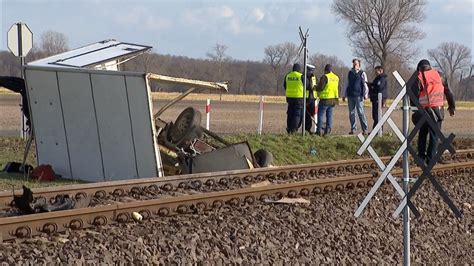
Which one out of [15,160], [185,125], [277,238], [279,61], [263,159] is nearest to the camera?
[277,238]

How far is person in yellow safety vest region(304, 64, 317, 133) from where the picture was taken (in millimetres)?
20391

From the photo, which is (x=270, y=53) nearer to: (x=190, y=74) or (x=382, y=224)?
(x=190, y=74)

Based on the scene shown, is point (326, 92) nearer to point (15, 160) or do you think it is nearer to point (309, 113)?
point (309, 113)

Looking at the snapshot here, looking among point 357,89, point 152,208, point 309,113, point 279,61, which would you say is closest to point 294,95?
point 309,113

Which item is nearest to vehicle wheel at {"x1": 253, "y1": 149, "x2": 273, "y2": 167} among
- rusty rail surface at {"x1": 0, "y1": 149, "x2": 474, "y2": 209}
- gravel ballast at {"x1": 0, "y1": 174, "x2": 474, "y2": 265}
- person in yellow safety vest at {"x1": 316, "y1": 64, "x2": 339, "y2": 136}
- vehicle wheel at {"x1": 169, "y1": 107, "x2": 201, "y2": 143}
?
rusty rail surface at {"x1": 0, "y1": 149, "x2": 474, "y2": 209}

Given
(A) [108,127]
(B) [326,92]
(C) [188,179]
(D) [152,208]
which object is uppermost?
(A) [108,127]

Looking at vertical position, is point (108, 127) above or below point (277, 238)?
above

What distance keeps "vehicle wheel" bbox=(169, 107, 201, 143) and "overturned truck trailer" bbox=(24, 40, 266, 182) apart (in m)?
0.10

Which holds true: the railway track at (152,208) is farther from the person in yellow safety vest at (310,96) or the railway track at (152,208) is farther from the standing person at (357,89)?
the standing person at (357,89)

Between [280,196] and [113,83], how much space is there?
11.5 feet

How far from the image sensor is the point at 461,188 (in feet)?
41.3

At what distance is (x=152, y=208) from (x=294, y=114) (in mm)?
11958

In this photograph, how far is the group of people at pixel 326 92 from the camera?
2017 cm

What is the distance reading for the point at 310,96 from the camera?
69.6 feet
